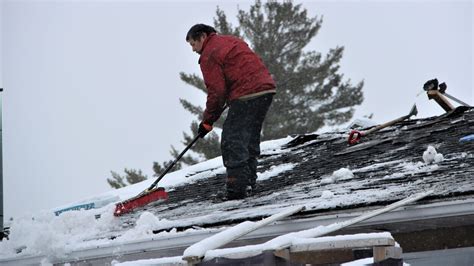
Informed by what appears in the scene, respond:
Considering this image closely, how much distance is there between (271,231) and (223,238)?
0.89 m

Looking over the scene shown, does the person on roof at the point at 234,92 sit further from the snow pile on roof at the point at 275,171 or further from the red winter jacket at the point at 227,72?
the snow pile on roof at the point at 275,171

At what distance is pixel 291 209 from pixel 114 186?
23.0 meters

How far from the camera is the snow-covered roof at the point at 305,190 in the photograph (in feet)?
19.2

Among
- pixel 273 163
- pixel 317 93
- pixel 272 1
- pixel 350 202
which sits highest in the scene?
pixel 272 1

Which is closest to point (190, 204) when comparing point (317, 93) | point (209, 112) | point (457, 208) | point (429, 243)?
point (209, 112)

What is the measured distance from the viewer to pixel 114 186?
92.8ft

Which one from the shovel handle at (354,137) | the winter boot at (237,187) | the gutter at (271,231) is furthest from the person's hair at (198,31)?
the shovel handle at (354,137)

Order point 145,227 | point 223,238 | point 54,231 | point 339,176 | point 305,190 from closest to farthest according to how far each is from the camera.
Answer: point 223,238 < point 145,227 < point 305,190 < point 339,176 < point 54,231

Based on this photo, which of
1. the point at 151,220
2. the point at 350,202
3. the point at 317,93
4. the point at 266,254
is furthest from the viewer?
the point at 317,93

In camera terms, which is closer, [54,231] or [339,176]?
[339,176]

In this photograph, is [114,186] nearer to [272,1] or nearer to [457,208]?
[272,1]

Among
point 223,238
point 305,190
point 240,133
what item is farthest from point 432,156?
point 223,238

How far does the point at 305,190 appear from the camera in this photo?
6.80 metres

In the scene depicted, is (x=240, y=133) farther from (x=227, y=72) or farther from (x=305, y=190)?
(x=305, y=190)
